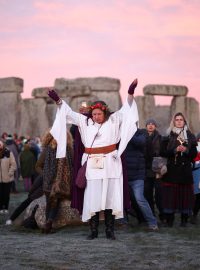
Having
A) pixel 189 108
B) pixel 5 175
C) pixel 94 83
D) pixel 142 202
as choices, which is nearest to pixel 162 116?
pixel 189 108

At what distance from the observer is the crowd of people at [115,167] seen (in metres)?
8.75

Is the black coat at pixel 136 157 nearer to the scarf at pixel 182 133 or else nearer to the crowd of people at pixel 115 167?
the crowd of people at pixel 115 167

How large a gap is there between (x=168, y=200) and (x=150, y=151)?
846 millimetres

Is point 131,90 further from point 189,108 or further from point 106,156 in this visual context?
point 189,108

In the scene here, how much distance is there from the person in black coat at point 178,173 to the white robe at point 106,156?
153 cm

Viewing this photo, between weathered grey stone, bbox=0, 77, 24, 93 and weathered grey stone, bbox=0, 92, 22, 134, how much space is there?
0.22 metres

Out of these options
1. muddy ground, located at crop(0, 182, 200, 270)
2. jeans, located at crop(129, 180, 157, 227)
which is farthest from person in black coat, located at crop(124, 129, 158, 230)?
muddy ground, located at crop(0, 182, 200, 270)

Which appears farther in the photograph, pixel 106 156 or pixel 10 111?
pixel 10 111

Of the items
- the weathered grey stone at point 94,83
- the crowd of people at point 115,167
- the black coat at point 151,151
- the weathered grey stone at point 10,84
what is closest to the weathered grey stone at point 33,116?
the weathered grey stone at point 10,84

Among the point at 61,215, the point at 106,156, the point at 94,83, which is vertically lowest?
the point at 61,215

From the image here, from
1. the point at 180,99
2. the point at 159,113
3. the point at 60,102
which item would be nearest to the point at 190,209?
the point at 60,102

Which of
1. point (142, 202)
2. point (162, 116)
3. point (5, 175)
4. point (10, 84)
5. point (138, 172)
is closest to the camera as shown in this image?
point (142, 202)

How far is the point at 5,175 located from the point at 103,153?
4.68 meters

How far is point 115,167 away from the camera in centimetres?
877
